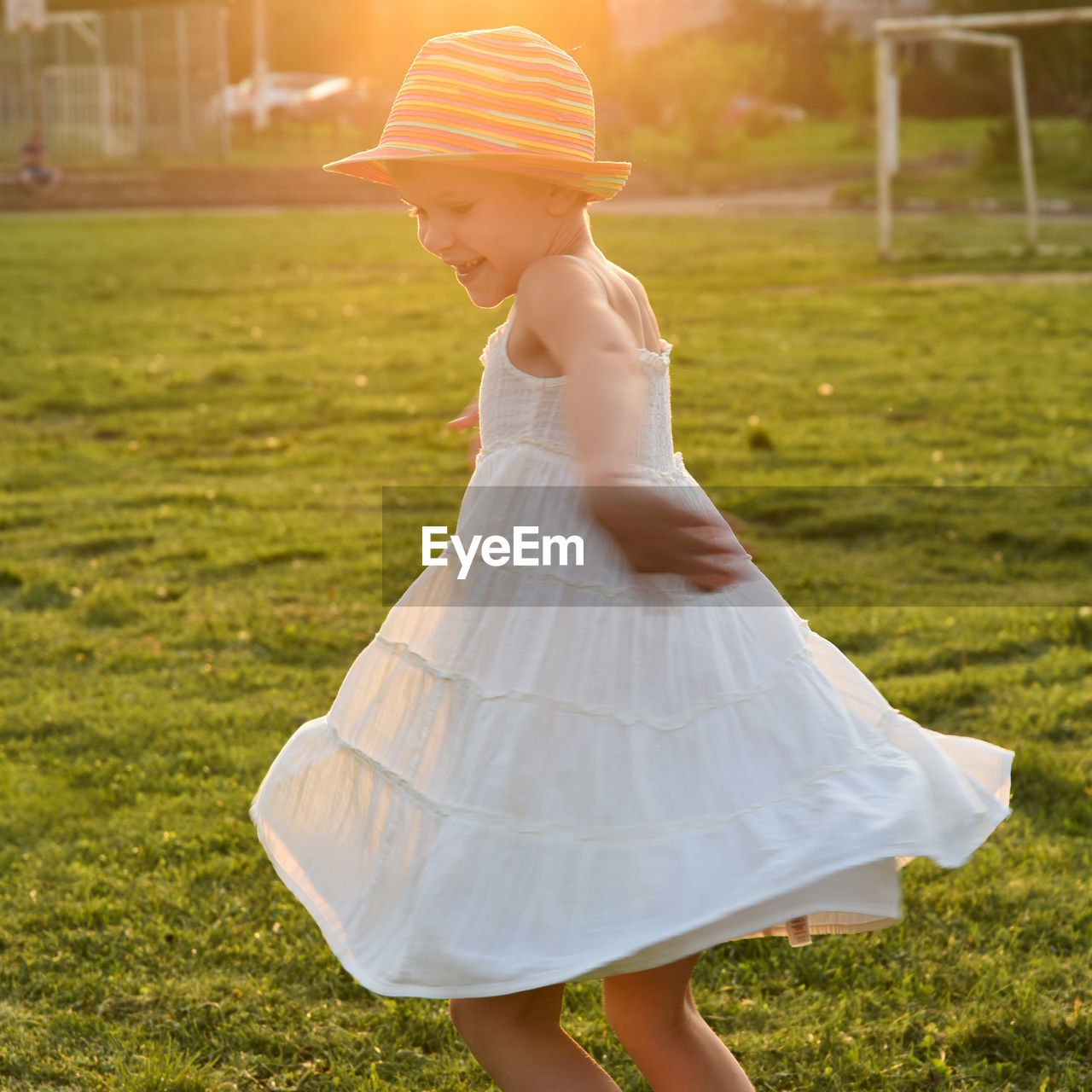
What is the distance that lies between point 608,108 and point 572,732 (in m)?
34.4

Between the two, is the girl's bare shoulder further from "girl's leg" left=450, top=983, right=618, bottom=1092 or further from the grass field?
the grass field

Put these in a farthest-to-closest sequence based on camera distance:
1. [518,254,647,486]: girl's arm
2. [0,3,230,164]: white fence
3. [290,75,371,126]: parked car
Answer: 1. [290,75,371,126]: parked car
2. [0,3,230,164]: white fence
3. [518,254,647,486]: girl's arm

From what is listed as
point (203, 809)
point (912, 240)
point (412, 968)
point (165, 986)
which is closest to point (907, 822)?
point (412, 968)

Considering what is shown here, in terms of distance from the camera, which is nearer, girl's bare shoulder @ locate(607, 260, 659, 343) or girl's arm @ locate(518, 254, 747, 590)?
girl's arm @ locate(518, 254, 747, 590)

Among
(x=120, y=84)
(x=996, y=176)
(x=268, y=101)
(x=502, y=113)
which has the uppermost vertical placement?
(x=268, y=101)

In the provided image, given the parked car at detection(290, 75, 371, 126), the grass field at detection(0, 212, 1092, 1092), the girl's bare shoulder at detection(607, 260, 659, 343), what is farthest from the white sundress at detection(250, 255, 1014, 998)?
the parked car at detection(290, 75, 371, 126)

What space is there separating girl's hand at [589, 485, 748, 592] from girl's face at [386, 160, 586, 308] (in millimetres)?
415

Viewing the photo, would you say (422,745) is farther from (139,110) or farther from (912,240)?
(139,110)

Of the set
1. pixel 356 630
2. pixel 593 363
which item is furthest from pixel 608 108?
pixel 593 363

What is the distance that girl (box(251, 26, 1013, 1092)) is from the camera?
5.93 feet

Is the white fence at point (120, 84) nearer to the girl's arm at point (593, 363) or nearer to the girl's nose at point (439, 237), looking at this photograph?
the girl's nose at point (439, 237)

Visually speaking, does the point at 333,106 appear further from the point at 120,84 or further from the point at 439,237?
the point at 439,237

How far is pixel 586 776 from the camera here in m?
1.86

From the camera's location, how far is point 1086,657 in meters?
4.91
